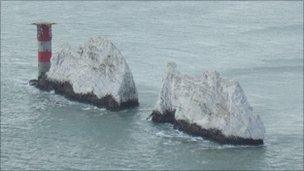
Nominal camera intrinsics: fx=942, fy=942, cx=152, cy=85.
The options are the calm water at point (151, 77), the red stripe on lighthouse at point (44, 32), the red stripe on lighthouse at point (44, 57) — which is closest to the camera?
the calm water at point (151, 77)

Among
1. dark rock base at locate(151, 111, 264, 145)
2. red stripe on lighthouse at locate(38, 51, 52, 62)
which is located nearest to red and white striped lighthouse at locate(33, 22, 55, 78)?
red stripe on lighthouse at locate(38, 51, 52, 62)

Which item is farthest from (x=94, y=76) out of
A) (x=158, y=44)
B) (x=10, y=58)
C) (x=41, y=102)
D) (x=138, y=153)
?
(x=158, y=44)

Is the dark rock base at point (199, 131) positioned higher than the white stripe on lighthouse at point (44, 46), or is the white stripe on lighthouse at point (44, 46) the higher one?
the white stripe on lighthouse at point (44, 46)

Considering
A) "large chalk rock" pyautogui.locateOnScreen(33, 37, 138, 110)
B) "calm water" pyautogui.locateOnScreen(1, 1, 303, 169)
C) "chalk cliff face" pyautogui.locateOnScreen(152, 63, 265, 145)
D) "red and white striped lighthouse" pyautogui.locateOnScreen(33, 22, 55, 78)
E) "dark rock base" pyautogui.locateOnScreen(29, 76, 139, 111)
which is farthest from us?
"red and white striped lighthouse" pyautogui.locateOnScreen(33, 22, 55, 78)

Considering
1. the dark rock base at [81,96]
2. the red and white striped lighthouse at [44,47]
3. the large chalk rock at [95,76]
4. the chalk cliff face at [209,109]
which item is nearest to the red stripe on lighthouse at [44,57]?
the red and white striped lighthouse at [44,47]

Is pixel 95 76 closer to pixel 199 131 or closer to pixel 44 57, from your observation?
pixel 44 57

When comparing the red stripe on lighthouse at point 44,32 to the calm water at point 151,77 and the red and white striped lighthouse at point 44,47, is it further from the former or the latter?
the calm water at point 151,77

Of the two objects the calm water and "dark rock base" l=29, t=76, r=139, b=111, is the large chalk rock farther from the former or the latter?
the calm water
